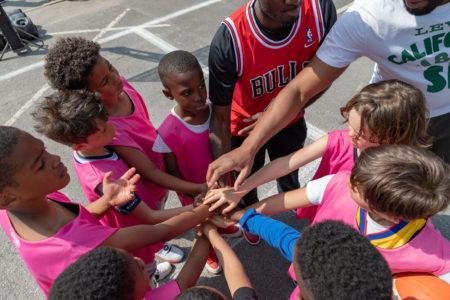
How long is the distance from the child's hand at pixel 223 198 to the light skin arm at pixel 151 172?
177mm

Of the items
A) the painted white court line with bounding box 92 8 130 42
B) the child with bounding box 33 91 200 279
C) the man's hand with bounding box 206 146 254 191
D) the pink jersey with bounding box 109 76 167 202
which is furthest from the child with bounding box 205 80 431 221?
the painted white court line with bounding box 92 8 130 42

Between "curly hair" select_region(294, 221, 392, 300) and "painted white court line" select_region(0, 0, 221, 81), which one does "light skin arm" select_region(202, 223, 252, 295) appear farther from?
"painted white court line" select_region(0, 0, 221, 81)

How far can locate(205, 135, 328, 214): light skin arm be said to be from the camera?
6.39 feet

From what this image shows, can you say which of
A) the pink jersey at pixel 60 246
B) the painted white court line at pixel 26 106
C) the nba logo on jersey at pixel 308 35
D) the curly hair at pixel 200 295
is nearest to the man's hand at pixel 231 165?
the pink jersey at pixel 60 246

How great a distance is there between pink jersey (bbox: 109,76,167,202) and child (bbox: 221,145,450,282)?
1238mm

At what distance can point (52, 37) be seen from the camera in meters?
6.76

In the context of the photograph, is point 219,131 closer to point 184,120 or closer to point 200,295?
point 184,120

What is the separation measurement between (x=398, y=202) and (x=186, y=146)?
1391 millimetres

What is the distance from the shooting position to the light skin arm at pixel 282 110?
6.45 ft

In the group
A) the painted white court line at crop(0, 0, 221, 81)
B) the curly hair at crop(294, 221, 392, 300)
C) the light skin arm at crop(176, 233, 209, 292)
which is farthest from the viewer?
the painted white court line at crop(0, 0, 221, 81)

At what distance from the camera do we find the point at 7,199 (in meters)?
1.41

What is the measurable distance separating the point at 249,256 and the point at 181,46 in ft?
14.8

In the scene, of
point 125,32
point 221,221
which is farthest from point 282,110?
point 125,32

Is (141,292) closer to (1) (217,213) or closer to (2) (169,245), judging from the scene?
(1) (217,213)
